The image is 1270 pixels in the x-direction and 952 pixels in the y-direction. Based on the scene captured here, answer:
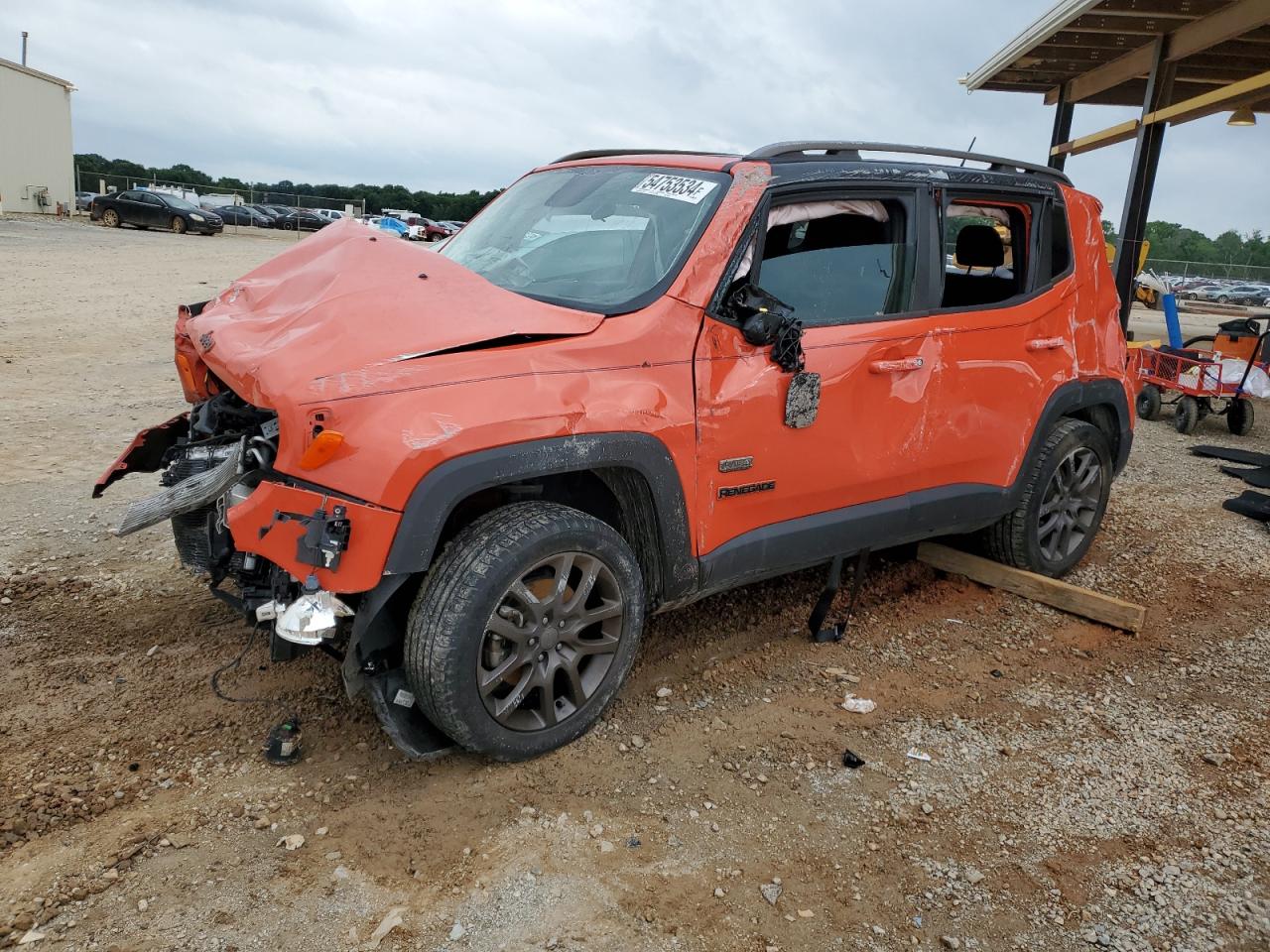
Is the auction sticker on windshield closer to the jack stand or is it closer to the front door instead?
the front door

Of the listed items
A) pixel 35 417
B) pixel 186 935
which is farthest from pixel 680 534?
pixel 35 417

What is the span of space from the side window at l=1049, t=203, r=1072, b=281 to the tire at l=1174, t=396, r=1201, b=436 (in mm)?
5684

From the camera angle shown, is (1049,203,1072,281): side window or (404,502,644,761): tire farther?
(1049,203,1072,281): side window

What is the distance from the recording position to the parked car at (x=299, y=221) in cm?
4491

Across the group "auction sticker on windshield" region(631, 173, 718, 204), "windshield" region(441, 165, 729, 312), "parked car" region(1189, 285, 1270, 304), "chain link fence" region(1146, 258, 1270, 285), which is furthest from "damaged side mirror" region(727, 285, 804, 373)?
"chain link fence" region(1146, 258, 1270, 285)

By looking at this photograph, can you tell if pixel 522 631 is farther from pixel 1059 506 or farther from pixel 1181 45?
pixel 1181 45

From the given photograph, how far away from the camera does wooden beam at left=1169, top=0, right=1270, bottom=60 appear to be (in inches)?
376

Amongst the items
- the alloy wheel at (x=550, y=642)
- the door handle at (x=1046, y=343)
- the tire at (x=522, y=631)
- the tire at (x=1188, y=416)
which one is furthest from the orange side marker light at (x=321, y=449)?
the tire at (x=1188, y=416)

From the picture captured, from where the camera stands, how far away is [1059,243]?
470 centimetres

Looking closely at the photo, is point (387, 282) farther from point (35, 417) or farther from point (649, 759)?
point (35, 417)

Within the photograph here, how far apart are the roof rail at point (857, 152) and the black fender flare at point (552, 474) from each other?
1.35 meters

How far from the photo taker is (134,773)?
308cm

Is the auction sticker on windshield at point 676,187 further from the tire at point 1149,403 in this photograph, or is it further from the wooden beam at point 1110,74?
the wooden beam at point 1110,74

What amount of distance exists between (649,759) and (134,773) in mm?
1661
